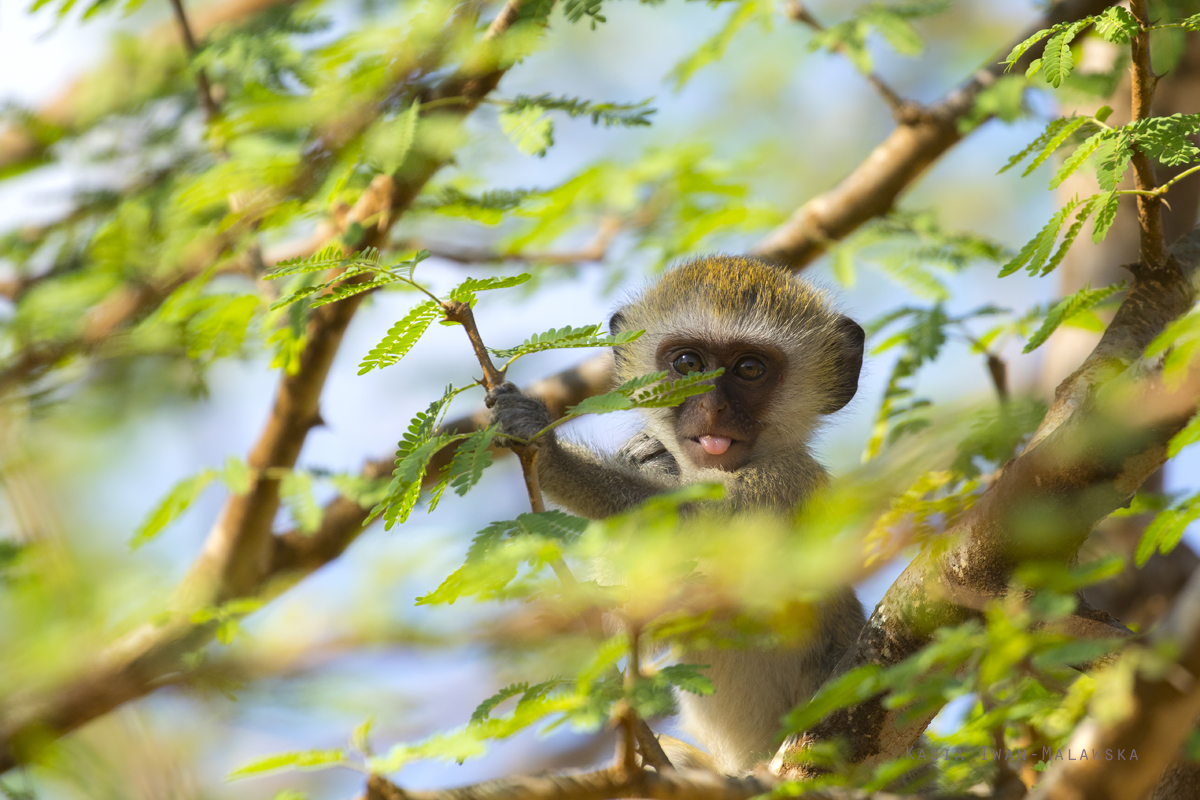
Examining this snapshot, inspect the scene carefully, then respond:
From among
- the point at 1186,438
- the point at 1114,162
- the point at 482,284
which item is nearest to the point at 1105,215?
the point at 1114,162

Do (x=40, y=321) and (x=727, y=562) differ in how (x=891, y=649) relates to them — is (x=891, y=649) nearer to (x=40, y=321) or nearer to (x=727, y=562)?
(x=727, y=562)

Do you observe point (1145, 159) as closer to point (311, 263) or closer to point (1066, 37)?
point (1066, 37)

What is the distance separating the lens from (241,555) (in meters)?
4.96

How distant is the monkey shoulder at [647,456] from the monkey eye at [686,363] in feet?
1.32

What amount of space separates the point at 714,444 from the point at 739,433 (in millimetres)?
128

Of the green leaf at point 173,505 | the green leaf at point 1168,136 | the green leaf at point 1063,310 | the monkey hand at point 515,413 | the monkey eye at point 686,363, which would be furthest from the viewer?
the monkey eye at point 686,363

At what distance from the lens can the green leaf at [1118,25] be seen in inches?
91.3

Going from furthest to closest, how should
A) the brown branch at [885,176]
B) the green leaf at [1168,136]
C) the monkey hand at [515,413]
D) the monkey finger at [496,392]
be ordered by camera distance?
the brown branch at [885,176] → the monkey hand at [515,413] → the monkey finger at [496,392] → the green leaf at [1168,136]

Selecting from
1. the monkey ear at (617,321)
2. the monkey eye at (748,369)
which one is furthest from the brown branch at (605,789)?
the monkey ear at (617,321)

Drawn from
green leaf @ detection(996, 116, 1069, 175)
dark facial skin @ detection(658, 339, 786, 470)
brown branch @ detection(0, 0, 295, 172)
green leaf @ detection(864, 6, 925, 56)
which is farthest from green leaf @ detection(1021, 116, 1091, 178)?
brown branch @ detection(0, 0, 295, 172)

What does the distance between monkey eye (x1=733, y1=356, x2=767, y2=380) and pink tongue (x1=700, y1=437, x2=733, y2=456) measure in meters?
0.49

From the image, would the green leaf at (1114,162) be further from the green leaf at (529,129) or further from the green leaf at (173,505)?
the green leaf at (173,505)

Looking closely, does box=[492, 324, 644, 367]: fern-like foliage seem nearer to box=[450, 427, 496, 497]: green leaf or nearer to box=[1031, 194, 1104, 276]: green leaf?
box=[450, 427, 496, 497]: green leaf

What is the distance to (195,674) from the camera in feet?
5.75
